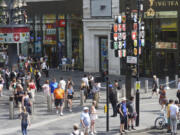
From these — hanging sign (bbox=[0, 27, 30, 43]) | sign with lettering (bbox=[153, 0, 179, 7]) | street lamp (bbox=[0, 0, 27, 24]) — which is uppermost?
sign with lettering (bbox=[153, 0, 179, 7])

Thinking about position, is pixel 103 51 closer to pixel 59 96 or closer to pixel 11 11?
pixel 11 11

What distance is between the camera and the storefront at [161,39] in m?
34.0

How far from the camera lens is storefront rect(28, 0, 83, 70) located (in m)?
41.9

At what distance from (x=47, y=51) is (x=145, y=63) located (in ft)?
43.7

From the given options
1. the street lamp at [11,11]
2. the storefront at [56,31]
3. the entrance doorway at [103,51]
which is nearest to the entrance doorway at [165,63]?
the entrance doorway at [103,51]

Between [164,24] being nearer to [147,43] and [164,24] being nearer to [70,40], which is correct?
[147,43]

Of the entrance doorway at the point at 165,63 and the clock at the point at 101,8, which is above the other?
the clock at the point at 101,8

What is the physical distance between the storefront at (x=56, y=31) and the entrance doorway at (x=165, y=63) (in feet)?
29.7

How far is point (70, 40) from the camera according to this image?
42.8 meters

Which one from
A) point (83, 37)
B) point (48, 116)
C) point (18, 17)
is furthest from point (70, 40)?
point (48, 116)

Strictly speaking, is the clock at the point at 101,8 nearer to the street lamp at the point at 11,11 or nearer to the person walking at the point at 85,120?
the street lamp at the point at 11,11

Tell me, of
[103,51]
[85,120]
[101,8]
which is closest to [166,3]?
[101,8]

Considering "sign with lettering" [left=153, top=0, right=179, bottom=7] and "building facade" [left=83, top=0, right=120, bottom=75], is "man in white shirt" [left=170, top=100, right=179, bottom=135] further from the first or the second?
"building facade" [left=83, top=0, right=120, bottom=75]

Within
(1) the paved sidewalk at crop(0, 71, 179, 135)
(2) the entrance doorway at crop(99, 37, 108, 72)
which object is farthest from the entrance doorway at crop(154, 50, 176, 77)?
(1) the paved sidewalk at crop(0, 71, 179, 135)
